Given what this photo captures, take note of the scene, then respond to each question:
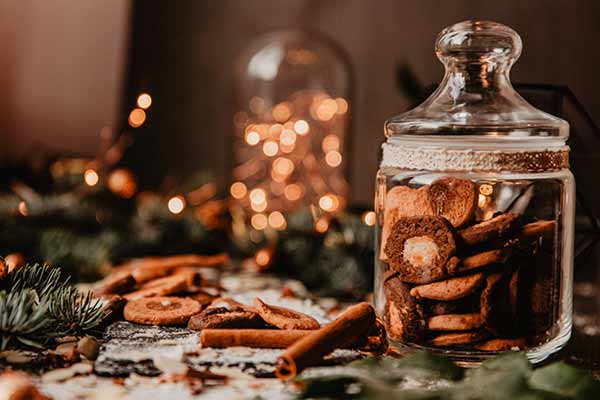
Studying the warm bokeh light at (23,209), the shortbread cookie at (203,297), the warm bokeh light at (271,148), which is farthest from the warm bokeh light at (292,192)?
the shortbread cookie at (203,297)

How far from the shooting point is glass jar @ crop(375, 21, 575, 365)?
0.80m

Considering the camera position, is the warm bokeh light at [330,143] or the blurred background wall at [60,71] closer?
the blurred background wall at [60,71]

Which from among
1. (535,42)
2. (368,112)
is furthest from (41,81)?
(535,42)

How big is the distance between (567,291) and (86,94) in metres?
1.54

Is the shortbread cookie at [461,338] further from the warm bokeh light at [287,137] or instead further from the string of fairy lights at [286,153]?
the warm bokeh light at [287,137]

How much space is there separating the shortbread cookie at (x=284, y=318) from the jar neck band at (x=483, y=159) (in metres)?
0.22

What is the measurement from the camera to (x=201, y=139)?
90.4 inches

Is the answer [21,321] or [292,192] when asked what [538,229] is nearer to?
[21,321]

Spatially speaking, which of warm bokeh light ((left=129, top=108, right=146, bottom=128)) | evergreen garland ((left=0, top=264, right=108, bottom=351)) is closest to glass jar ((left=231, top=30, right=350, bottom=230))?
warm bokeh light ((left=129, top=108, right=146, bottom=128))

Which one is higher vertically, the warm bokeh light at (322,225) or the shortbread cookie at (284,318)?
the warm bokeh light at (322,225)

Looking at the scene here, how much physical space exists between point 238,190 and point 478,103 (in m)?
1.31

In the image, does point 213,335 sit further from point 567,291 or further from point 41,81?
point 41,81

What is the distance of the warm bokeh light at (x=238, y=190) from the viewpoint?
208 centimetres

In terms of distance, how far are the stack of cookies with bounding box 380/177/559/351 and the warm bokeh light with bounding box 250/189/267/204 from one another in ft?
3.53
